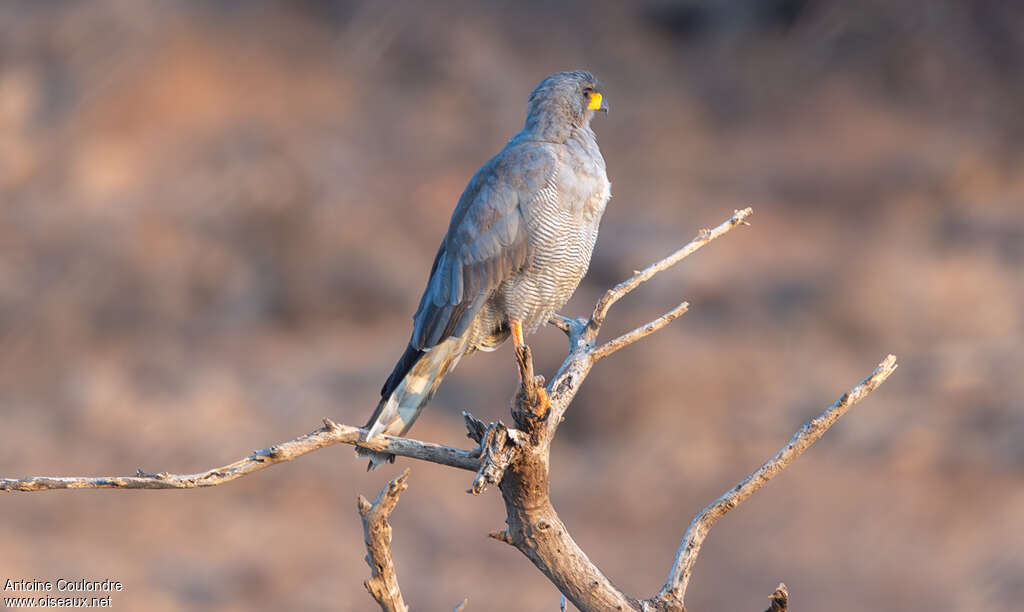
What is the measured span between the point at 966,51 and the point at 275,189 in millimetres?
Result: 7241

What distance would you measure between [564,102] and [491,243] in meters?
0.65

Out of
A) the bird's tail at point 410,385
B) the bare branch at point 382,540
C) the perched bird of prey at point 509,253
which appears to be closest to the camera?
the bare branch at point 382,540

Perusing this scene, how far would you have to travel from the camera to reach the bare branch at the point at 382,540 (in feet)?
9.30

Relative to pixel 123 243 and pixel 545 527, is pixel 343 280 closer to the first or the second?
pixel 123 243

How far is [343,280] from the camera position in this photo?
392 inches

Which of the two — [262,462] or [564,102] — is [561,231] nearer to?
[564,102]

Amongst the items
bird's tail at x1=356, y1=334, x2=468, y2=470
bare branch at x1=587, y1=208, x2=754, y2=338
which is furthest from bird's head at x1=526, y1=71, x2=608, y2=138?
bird's tail at x1=356, y1=334, x2=468, y2=470

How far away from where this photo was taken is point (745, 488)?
3053 millimetres

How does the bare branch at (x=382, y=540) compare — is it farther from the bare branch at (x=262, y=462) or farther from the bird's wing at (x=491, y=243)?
the bird's wing at (x=491, y=243)

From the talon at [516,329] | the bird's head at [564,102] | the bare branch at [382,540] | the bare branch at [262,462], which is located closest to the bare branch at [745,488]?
the bare branch at [262,462]

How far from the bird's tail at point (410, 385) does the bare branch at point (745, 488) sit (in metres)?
1.03

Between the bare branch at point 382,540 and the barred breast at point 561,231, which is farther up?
the barred breast at point 561,231

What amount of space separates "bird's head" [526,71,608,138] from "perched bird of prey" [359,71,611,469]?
98 millimetres

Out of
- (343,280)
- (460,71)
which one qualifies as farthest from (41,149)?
(460,71)
